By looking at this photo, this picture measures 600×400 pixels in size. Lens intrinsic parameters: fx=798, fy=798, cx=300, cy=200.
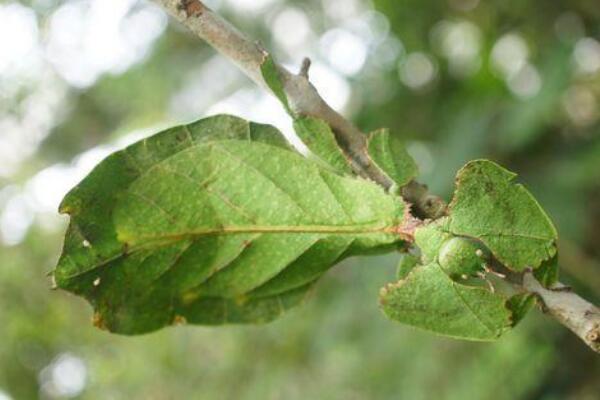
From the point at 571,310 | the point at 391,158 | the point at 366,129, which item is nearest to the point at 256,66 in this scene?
the point at 391,158

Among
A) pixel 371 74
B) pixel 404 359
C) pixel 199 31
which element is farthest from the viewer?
pixel 371 74

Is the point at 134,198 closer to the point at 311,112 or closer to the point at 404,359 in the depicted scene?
the point at 311,112

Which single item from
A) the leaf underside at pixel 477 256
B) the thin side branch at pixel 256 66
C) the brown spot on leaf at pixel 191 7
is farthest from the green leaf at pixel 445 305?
the brown spot on leaf at pixel 191 7

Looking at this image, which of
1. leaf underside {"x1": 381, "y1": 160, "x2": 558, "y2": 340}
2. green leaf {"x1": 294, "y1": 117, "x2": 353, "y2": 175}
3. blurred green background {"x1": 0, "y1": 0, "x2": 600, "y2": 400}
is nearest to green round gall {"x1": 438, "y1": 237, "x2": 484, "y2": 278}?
leaf underside {"x1": 381, "y1": 160, "x2": 558, "y2": 340}

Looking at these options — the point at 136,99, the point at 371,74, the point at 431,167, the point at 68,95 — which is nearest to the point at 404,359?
the point at 431,167

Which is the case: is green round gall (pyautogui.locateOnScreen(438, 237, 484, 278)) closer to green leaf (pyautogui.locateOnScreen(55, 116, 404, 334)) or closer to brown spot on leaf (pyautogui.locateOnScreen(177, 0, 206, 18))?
green leaf (pyautogui.locateOnScreen(55, 116, 404, 334))

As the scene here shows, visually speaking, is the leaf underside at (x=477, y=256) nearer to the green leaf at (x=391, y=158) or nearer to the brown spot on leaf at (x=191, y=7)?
the green leaf at (x=391, y=158)
